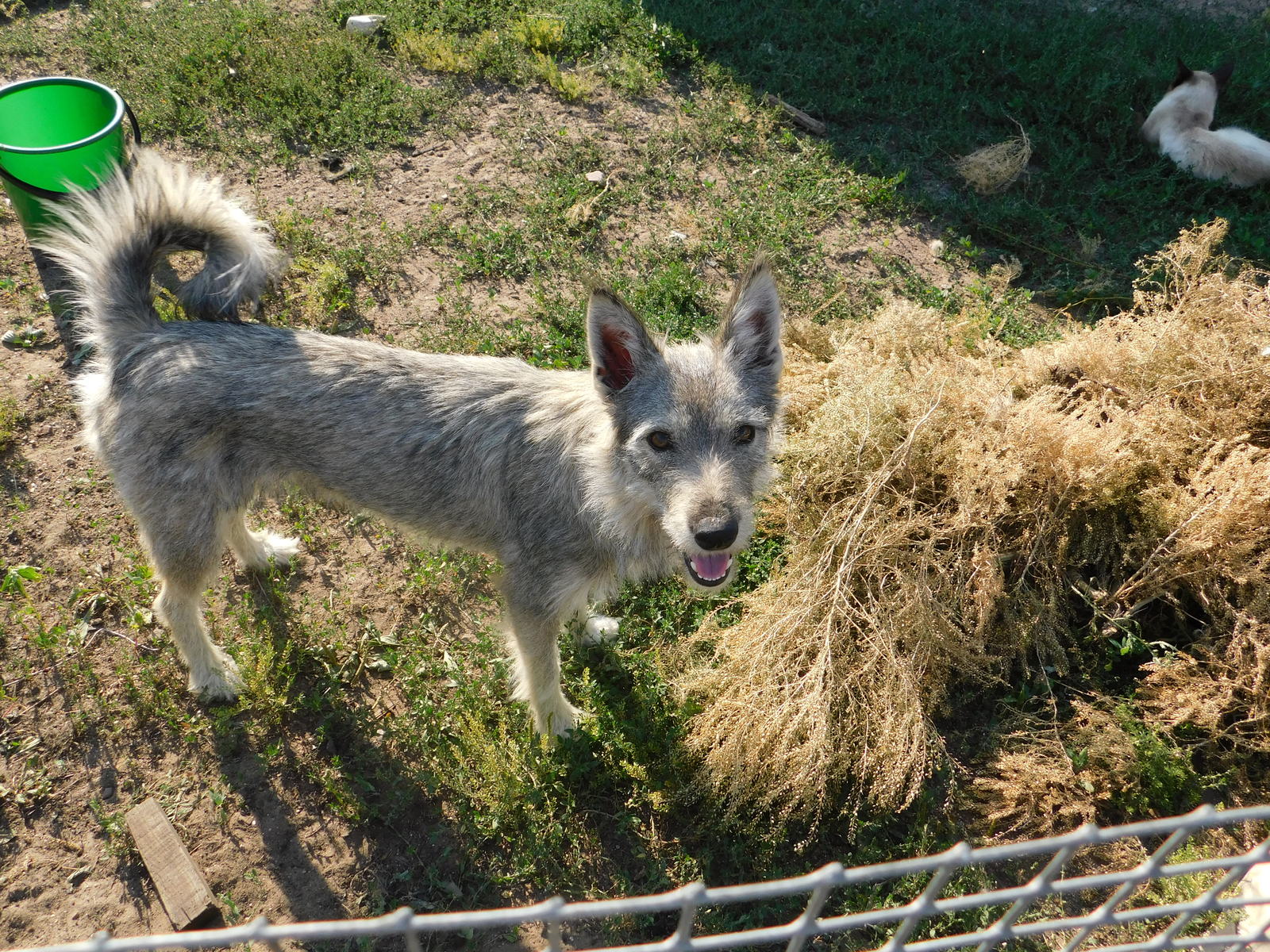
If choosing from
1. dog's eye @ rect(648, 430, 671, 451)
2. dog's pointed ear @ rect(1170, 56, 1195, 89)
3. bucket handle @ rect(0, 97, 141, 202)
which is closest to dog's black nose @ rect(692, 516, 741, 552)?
dog's eye @ rect(648, 430, 671, 451)

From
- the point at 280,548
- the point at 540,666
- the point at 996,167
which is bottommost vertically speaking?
the point at 280,548

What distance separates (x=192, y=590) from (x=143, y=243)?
6.24ft

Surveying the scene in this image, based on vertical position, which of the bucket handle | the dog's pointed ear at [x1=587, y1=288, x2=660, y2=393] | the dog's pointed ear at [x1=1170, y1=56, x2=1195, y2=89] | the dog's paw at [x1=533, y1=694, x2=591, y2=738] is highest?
the dog's pointed ear at [x1=1170, y1=56, x2=1195, y2=89]

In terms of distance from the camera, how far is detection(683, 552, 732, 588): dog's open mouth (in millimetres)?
3744

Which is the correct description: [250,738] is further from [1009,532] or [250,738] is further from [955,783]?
[1009,532]

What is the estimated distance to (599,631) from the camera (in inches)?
199

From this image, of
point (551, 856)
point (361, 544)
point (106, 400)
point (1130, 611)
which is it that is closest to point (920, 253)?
point (1130, 611)

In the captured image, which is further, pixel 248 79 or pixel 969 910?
pixel 248 79

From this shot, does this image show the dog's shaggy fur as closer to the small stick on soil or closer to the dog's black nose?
the small stick on soil

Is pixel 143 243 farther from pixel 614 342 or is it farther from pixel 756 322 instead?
pixel 756 322

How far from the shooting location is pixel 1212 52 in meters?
9.23

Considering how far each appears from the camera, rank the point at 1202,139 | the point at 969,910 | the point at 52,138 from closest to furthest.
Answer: the point at 969,910 < the point at 52,138 < the point at 1202,139

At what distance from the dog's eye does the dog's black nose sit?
463 mm

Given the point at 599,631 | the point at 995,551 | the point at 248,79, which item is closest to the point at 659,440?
the point at 599,631
